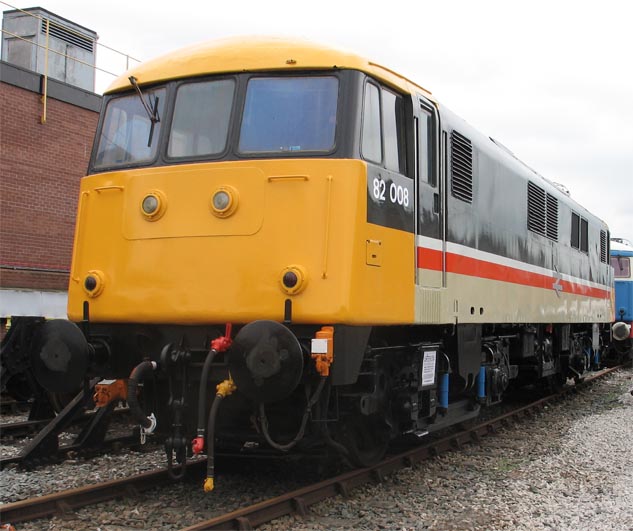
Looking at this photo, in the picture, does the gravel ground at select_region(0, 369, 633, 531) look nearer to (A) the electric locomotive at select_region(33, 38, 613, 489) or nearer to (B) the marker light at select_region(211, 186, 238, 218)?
(A) the electric locomotive at select_region(33, 38, 613, 489)

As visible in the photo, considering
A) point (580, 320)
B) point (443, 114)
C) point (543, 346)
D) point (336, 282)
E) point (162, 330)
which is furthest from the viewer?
point (580, 320)

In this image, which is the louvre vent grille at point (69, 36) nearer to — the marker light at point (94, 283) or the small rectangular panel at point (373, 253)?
the marker light at point (94, 283)

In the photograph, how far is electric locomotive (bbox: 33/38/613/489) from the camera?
5379mm

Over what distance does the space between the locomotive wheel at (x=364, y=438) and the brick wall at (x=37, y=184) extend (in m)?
8.72

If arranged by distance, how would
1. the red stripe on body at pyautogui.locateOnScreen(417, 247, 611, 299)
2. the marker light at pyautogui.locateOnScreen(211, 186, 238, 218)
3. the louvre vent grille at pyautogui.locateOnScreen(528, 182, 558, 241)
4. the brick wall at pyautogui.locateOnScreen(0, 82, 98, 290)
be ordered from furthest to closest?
the brick wall at pyautogui.locateOnScreen(0, 82, 98, 290), the louvre vent grille at pyautogui.locateOnScreen(528, 182, 558, 241), the red stripe on body at pyautogui.locateOnScreen(417, 247, 611, 299), the marker light at pyautogui.locateOnScreen(211, 186, 238, 218)

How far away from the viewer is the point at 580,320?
41.7 feet

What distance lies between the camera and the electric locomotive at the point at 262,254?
5.38m

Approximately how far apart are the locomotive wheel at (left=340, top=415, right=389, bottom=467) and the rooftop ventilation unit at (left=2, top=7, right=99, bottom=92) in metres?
11.1

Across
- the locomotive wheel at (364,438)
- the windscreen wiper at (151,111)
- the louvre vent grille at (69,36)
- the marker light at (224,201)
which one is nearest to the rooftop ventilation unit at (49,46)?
the louvre vent grille at (69,36)

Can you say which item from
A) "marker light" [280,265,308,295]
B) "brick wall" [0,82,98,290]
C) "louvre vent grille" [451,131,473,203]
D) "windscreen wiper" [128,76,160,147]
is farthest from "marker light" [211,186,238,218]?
"brick wall" [0,82,98,290]

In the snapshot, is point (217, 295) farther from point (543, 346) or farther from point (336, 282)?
point (543, 346)

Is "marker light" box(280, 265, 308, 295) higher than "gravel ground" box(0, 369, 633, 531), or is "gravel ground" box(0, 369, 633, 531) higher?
"marker light" box(280, 265, 308, 295)

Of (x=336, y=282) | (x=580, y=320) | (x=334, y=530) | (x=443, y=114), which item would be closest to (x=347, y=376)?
(x=336, y=282)

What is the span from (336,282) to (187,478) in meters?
2.49
